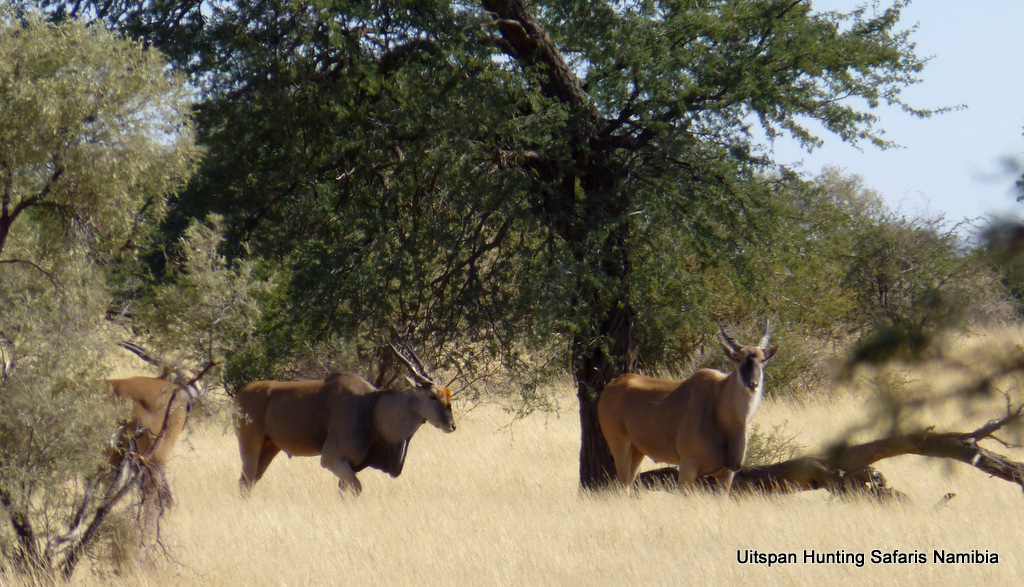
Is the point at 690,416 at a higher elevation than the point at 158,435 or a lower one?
lower

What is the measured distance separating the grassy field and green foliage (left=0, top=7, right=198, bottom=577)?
38.7 inches

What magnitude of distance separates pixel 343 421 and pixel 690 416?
14.0 ft

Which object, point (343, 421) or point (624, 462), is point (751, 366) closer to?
point (624, 462)

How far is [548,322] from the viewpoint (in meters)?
9.38

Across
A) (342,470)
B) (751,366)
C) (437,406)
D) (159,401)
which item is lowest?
(342,470)

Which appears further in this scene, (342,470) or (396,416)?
(396,416)

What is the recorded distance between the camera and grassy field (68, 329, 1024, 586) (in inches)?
288

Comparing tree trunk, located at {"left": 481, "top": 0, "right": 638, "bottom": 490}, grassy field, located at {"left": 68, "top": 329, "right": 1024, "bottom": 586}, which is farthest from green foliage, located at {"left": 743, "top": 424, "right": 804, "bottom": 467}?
tree trunk, located at {"left": 481, "top": 0, "right": 638, "bottom": 490}

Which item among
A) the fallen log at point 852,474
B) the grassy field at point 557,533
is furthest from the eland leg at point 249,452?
the fallen log at point 852,474

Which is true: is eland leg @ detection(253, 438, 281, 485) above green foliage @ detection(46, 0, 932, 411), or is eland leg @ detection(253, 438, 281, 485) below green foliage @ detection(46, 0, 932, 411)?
below

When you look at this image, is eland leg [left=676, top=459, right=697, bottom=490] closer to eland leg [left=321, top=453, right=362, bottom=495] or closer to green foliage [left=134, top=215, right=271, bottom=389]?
eland leg [left=321, top=453, right=362, bottom=495]

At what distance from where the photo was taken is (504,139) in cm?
998

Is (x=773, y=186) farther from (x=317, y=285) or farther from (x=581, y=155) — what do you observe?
(x=317, y=285)

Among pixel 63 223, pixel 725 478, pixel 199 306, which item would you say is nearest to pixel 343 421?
pixel 725 478
